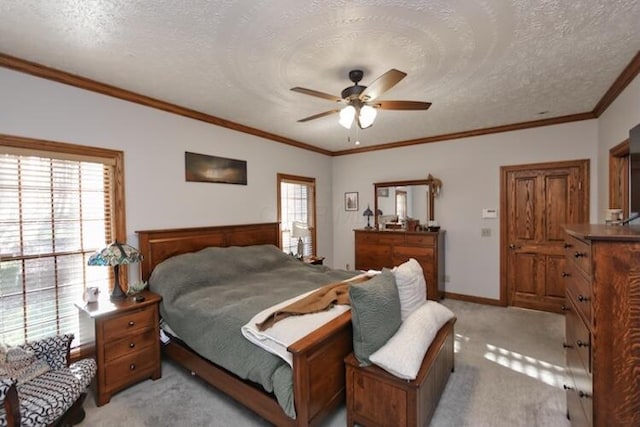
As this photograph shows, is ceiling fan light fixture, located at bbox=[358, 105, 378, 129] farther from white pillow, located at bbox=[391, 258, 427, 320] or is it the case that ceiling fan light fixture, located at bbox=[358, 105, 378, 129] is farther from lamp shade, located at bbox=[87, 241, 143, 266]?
lamp shade, located at bbox=[87, 241, 143, 266]

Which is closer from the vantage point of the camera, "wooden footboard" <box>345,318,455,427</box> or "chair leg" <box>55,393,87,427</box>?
"wooden footboard" <box>345,318,455,427</box>

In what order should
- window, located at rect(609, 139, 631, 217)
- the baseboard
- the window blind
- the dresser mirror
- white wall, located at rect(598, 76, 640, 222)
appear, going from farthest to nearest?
the window blind < the dresser mirror < the baseboard < window, located at rect(609, 139, 631, 217) < white wall, located at rect(598, 76, 640, 222)

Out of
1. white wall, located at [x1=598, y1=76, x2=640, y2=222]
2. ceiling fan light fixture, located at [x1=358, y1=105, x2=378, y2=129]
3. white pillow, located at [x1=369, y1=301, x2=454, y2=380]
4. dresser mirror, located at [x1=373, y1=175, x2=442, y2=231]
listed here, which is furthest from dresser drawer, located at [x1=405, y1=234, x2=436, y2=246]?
ceiling fan light fixture, located at [x1=358, y1=105, x2=378, y2=129]

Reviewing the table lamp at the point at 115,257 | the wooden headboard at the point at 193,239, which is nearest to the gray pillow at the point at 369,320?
the table lamp at the point at 115,257

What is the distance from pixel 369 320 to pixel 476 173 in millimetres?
3644

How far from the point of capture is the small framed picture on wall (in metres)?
5.85

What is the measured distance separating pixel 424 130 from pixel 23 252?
478 cm

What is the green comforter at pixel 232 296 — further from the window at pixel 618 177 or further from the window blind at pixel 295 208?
the window at pixel 618 177

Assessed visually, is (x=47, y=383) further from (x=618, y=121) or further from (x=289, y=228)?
(x=618, y=121)

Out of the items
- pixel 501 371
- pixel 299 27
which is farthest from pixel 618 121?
pixel 299 27

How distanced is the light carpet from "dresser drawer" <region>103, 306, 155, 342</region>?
1.63 ft

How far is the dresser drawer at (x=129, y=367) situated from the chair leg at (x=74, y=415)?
0.81ft

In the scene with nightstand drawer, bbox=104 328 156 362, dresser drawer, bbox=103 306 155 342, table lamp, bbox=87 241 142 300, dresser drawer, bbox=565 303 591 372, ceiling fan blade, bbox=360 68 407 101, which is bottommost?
nightstand drawer, bbox=104 328 156 362

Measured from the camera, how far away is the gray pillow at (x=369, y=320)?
192 cm
